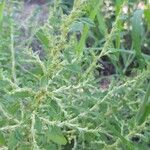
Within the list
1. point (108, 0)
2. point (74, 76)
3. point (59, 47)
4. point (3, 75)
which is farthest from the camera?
point (108, 0)

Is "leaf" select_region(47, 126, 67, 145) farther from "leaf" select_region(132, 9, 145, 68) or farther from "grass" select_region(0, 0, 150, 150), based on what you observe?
"leaf" select_region(132, 9, 145, 68)

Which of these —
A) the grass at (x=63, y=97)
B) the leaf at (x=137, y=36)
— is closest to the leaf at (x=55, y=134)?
the grass at (x=63, y=97)

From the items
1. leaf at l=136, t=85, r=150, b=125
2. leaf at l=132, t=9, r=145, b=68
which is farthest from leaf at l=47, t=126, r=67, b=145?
leaf at l=132, t=9, r=145, b=68

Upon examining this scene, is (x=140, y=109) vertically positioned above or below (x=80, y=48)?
below

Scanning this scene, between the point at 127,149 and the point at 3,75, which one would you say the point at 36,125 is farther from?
the point at 127,149

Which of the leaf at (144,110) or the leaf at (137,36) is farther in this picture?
the leaf at (137,36)

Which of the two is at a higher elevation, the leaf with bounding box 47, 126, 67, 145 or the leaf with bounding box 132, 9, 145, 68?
the leaf with bounding box 132, 9, 145, 68

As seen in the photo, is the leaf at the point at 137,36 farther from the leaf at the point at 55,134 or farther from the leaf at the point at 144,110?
the leaf at the point at 55,134

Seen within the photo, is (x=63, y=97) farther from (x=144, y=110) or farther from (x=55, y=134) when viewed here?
(x=144, y=110)

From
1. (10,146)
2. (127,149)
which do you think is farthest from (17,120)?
(127,149)

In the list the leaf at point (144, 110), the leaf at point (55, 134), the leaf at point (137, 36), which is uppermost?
the leaf at point (137, 36)

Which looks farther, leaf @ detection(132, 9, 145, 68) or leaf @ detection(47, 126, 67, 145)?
leaf @ detection(132, 9, 145, 68)
